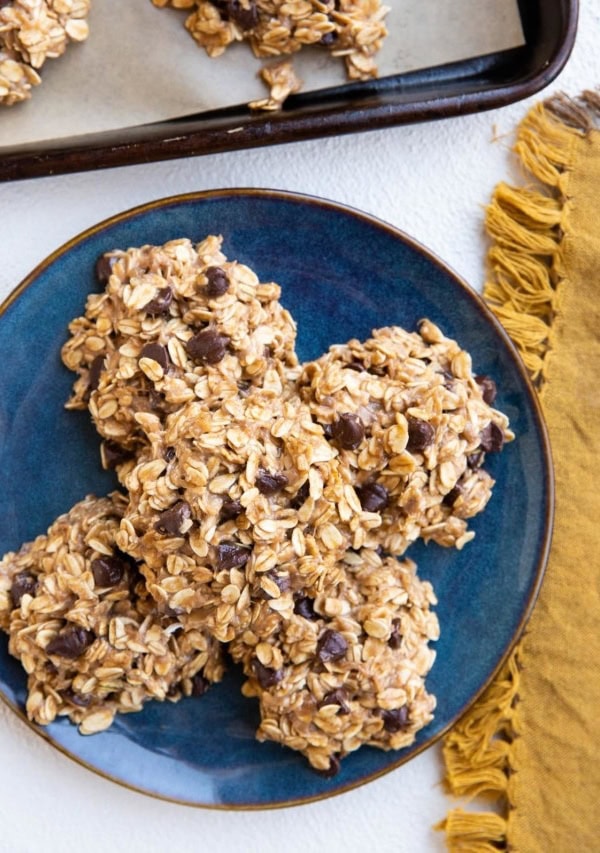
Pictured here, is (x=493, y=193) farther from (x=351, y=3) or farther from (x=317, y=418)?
(x=317, y=418)

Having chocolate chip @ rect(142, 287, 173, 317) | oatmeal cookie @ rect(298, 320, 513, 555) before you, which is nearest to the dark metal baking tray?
chocolate chip @ rect(142, 287, 173, 317)

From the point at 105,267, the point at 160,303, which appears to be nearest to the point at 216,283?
the point at 160,303

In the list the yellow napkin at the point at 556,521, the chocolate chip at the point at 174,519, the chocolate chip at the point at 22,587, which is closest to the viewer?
the chocolate chip at the point at 174,519

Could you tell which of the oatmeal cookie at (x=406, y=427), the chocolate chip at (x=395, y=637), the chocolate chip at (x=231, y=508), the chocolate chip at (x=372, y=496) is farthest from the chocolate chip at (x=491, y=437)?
the chocolate chip at (x=231, y=508)

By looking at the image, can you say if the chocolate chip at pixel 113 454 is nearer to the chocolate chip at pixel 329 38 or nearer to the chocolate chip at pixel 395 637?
the chocolate chip at pixel 395 637

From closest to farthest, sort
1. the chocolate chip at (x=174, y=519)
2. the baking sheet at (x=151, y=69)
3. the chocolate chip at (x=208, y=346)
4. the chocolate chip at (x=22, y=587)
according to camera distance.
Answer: the chocolate chip at (x=174, y=519), the chocolate chip at (x=208, y=346), the chocolate chip at (x=22, y=587), the baking sheet at (x=151, y=69)

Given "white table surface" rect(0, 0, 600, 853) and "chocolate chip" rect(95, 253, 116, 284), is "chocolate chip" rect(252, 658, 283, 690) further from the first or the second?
"chocolate chip" rect(95, 253, 116, 284)
